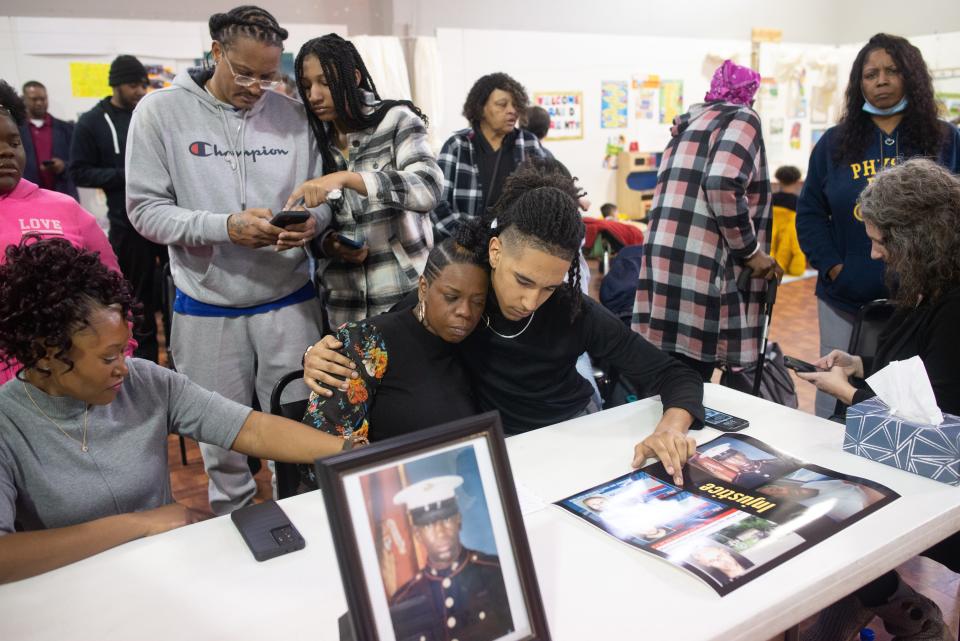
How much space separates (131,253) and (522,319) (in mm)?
2722

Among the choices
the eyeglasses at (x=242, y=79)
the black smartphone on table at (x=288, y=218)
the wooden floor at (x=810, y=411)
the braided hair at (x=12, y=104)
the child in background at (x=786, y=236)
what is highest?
the eyeglasses at (x=242, y=79)

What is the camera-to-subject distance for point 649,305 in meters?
2.77

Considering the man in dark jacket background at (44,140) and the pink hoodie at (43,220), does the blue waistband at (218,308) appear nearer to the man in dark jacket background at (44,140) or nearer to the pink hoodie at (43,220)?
the pink hoodie at (43,220)

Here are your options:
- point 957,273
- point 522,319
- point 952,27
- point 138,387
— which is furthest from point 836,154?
point 952,27

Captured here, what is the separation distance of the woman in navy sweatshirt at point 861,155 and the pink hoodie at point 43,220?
2.29 meters

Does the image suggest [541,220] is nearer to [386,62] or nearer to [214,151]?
[214,151]

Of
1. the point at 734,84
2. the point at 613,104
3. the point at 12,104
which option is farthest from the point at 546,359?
the point at 613,104

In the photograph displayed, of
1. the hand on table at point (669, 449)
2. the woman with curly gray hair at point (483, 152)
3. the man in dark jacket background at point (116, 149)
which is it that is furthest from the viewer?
the man in dark jacket background at point (116, 149)

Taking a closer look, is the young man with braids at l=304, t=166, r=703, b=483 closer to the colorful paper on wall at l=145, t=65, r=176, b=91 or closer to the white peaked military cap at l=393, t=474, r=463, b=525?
the white peaked military cap at l=393, t=474, r=463, b=525

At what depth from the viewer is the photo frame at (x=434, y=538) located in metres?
0.79

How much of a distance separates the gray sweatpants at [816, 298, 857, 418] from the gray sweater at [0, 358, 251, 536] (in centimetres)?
206

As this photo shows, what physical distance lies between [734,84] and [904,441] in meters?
1.55

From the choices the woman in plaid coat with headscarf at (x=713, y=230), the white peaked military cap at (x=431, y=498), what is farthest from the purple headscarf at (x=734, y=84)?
the white peaked military cap at (x=431, y=498)

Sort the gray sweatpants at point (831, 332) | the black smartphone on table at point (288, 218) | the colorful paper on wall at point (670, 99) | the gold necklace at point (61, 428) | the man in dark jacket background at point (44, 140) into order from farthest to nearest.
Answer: the colorful paper on wall at point (670, 99) → the man in dark jacket background at point (44, 140) → the gray sweatpants at point (831, 332) → the black smartphone on table at point (288, 218) → the gold necklace at point (61, 428)
